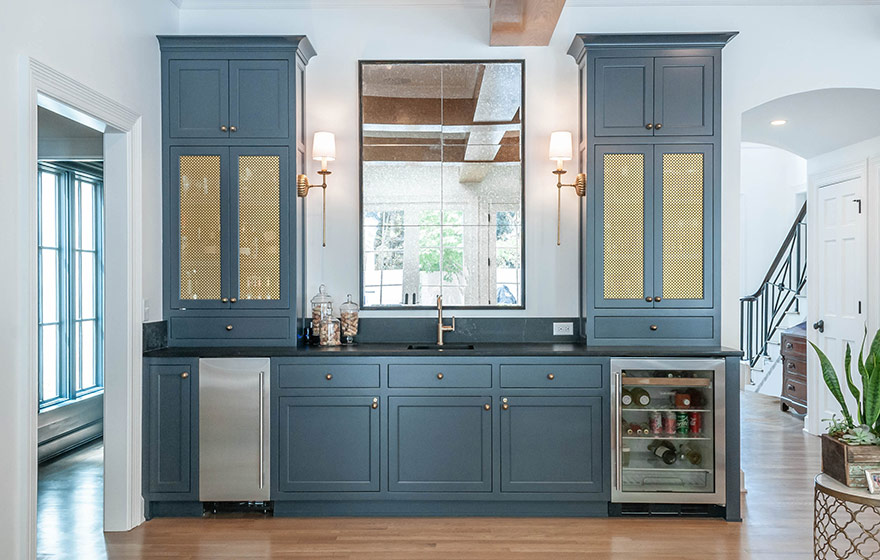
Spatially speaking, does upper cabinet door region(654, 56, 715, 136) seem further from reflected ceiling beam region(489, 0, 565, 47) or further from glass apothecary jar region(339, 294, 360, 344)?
glass apothecary jar region(339, 294, 360, 344)

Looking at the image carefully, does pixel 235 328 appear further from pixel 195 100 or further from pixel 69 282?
pixel 69 282

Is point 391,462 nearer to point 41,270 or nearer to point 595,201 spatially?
point 595,201

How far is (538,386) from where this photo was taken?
3.85 meters

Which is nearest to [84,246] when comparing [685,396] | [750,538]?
[685,396]

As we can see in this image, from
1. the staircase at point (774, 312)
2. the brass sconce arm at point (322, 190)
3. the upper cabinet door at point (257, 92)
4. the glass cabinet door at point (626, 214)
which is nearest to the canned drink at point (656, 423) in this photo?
the glass cabinet door at point (626, 214)

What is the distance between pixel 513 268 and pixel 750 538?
2015mm

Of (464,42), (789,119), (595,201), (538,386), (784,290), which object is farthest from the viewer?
(784,290)

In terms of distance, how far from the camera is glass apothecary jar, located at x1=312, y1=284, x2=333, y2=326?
4258 mm

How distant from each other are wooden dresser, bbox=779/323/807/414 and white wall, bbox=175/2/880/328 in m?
2.71

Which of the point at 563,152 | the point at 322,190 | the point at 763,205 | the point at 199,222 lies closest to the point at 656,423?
the point at 563,152

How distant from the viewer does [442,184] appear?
444 centimetres

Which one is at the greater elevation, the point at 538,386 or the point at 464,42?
the point at 464,42

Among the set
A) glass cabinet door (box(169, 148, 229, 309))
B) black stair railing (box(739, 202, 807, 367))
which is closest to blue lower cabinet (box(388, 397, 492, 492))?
glass cabinet door (box(169, 148, 229, 309))

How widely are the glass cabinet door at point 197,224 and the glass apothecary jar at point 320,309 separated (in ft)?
1.75
